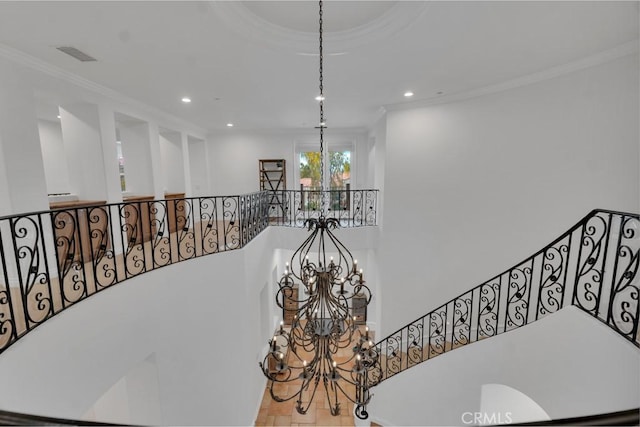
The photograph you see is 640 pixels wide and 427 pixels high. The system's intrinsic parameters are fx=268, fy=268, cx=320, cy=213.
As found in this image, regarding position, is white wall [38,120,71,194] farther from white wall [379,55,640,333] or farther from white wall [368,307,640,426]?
white wall [368,307,640,426]

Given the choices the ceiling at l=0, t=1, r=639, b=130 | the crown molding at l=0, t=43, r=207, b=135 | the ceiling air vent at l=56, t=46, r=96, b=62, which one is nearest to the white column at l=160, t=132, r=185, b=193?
the crown molding at l=0, t=43, r=207, b=135

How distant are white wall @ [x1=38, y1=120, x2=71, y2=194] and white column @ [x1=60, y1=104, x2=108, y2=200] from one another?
2.68m

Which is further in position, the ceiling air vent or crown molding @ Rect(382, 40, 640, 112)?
crown molding @ Rect(382, 40, 640, 112)

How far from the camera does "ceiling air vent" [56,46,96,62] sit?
3234 millimetres

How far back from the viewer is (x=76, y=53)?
3.37m

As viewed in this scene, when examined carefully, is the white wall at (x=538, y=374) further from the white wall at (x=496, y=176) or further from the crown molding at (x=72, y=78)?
the crown molding at (x=72, y=78)

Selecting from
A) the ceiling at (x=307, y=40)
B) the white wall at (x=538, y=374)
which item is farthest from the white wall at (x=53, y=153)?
the white wall at (x=538, y=374)

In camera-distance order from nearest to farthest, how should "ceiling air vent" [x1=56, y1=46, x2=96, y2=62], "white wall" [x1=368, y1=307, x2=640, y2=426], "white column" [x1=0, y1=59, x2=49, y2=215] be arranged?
1. "white wall" [x1=368, y1=307, x2=640, y2=426]
2. "ceiling air vent" [x1=56, y1=46, x2=96, y2=62]
3. "white column" [x1=0, y1=59, x2=49, y2=215]

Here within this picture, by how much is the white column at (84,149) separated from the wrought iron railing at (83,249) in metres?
0.44

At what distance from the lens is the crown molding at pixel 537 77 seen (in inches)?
135

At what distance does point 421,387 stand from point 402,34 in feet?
16.5

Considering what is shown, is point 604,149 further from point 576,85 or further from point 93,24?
point 93,24

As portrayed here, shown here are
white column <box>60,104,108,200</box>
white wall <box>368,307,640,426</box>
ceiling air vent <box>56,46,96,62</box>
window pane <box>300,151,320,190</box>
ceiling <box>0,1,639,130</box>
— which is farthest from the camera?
window pane <box>300,151,320,190</box>

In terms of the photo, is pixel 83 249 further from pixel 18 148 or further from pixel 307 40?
pixel 307 40
